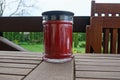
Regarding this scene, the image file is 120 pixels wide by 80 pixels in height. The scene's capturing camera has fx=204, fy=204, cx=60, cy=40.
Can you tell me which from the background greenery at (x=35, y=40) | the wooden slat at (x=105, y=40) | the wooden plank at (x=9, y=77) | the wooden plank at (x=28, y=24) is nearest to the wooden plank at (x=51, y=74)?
the wooden plank at (x=9, y=77)

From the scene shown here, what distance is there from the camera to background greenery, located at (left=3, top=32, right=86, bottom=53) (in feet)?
5.66

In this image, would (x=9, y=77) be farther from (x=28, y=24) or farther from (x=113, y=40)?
(x=28, y=24)

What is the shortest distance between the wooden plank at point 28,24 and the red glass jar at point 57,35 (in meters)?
0.82

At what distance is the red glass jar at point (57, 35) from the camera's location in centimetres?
70

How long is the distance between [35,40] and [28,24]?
17.6 inches

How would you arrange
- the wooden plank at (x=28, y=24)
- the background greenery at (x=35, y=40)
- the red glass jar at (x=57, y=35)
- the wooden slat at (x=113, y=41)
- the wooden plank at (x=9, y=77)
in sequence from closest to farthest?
the wooden plank at (x=9, y=77), the red glass jar at (x=57, y=35), the wooden slat at (x=113, y=41), the wooden plank at (x=28, y=24), the background greenery at (x=35, y=40)

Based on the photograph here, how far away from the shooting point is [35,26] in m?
1.55

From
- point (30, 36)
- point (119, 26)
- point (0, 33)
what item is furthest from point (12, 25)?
point (119, 26)

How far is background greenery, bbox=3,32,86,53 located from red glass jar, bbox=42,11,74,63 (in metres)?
0.94

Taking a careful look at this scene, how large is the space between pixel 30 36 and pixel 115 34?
39.7 inches

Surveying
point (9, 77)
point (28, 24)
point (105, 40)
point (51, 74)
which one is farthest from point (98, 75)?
point (28, 24)

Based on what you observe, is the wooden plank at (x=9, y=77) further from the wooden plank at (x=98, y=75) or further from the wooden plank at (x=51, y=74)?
the wooden plank at (x=98, y=75)

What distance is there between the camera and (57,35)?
702 millimetres

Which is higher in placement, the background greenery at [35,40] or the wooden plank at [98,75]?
the wooden plank at [98,75]
